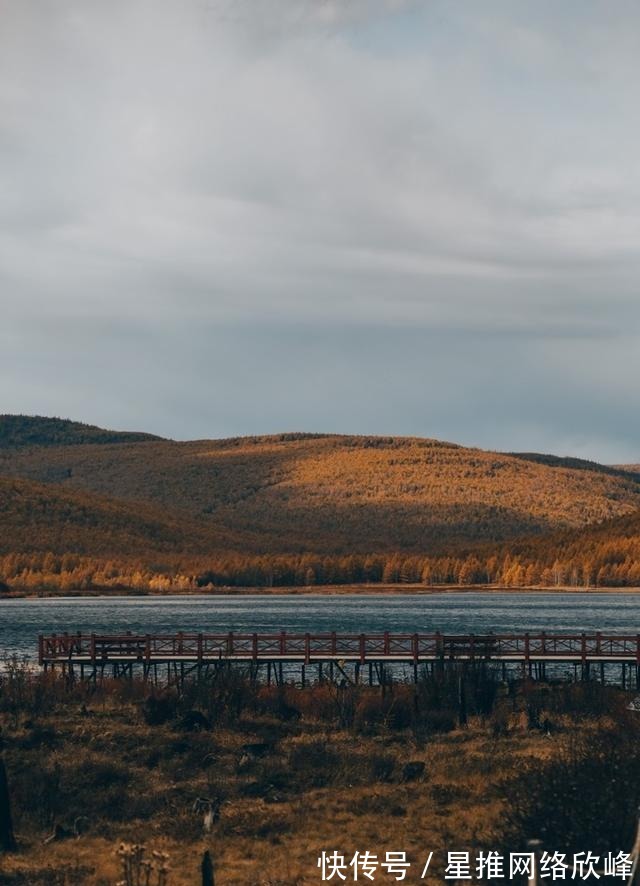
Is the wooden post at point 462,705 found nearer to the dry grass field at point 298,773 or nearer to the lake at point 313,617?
the dry grass field at point 298,773

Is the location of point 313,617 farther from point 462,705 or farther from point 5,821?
point 5,821

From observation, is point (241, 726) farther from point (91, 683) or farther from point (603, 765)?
point (603, 765)

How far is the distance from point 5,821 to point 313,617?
118628 millimetres

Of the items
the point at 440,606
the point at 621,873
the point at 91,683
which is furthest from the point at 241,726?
the point at 440,606

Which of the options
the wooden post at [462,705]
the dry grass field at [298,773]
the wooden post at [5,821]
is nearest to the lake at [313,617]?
the dry grass field at [298,773]

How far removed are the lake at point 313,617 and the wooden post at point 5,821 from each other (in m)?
50.1

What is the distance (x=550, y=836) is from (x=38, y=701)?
89.8ft

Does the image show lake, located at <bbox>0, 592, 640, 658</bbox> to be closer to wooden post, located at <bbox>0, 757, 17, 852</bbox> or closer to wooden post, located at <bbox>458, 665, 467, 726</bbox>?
wooden post, located at <bbox>458, 665, 467, 726</bbox>

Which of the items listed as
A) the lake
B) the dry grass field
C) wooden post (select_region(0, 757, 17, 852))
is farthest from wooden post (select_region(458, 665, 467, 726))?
the lake

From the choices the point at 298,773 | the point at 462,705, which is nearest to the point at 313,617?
the point at 462,705

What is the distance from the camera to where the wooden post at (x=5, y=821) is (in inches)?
1345

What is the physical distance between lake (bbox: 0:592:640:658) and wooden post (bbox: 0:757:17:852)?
164 feet

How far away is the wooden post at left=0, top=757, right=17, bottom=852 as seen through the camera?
34.2 meters

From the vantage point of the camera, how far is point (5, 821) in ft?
113
